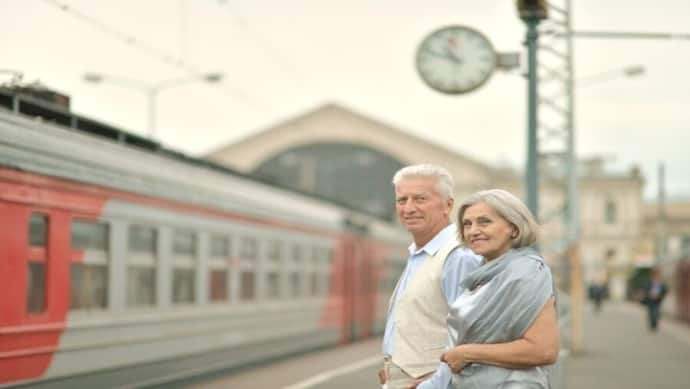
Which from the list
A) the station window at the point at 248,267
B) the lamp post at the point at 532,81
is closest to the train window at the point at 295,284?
the station window at the point at 248,267

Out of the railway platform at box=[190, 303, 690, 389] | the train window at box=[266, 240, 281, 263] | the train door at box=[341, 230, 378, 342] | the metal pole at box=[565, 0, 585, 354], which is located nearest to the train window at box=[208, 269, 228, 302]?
the railway platform at box=[190, 303, 690, 389]

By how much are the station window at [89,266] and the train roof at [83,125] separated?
0.91 meters

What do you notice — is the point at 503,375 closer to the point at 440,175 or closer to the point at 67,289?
the point at 440,175

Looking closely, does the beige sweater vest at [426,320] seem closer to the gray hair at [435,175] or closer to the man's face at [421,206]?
the man's face at [421,206]

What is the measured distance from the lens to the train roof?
36.9ft

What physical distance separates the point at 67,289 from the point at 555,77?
8448 millimetres

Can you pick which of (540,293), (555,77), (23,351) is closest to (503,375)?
(540,293)

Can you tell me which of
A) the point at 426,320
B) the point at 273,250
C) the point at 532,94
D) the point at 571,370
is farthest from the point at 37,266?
the point at 571,370

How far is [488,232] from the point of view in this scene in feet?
16.4

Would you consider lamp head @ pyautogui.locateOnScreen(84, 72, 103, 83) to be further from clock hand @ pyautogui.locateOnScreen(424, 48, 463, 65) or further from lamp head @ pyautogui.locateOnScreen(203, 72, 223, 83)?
clock hand @ pyautogui.locateOnScreen(424, 48, 463, 65)

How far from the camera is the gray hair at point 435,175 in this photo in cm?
586

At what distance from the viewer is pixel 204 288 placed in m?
16.4

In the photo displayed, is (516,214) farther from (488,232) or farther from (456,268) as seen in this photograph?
(456,268)

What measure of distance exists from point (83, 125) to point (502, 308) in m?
8.88
